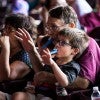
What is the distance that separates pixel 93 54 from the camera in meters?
2.03

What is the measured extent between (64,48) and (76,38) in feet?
0.28

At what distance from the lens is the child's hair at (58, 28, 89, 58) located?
6.45 ft

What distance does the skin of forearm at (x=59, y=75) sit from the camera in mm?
1841

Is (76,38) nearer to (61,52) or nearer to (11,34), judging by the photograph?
(61,52)

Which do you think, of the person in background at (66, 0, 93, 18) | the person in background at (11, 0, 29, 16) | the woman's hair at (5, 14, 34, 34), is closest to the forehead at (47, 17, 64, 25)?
the woman's hair at (5, 14, 34, 34)

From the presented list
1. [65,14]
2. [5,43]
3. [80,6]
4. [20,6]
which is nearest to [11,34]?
[5,43]

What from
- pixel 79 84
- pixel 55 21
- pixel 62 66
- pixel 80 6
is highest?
pixel 55 21

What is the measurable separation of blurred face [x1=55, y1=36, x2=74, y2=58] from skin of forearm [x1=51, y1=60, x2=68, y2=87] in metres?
0.13

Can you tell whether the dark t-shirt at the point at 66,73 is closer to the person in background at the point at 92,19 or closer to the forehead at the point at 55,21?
the forehead at the point at 55,21

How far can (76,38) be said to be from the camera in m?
1.97

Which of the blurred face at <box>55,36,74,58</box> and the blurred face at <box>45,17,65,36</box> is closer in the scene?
the blurred face at <box>55,36,74,58</box>

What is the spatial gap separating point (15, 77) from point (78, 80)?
426 mm

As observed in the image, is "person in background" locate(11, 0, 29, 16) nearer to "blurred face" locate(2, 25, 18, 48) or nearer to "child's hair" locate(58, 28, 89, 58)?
"blurred face" locate(2, 25, 18, 48)

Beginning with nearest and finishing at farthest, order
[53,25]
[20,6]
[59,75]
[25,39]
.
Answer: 1. [59,75]
2. [25,39]
3. [53,25]
4. [20,6]
